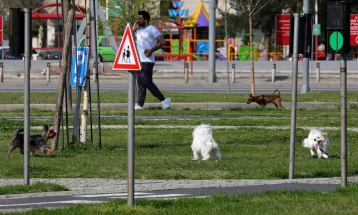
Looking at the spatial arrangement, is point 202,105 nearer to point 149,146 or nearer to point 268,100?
point 268,100

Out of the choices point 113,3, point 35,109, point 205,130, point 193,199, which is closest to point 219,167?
point 205,130

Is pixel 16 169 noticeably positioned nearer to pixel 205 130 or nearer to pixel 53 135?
pixel 53 135

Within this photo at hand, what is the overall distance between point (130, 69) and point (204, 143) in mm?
5329

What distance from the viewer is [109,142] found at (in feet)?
58.9

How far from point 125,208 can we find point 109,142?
821 cm

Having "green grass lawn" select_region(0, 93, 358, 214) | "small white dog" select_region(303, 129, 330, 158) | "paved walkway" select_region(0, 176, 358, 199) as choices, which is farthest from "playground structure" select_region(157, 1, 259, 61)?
"paved walkway" select_region(0, 176, 358, 199)

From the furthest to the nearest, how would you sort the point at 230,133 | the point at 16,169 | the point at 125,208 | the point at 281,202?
the point at 230,133, the point at 16,169, the point at 281,202, the point at 125,208

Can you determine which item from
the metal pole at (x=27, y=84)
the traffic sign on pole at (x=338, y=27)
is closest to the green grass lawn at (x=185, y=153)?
the metal pole at (x=27, y=84)

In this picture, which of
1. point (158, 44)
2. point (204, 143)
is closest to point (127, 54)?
point (204, 143)

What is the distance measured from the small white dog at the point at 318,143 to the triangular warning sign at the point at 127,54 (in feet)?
20.5

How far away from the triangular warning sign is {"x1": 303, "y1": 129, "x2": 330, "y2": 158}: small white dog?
625cm

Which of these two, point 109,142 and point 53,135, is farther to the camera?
point 109,142

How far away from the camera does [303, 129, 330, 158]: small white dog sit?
50.9 feet

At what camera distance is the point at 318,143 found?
15586 mm
